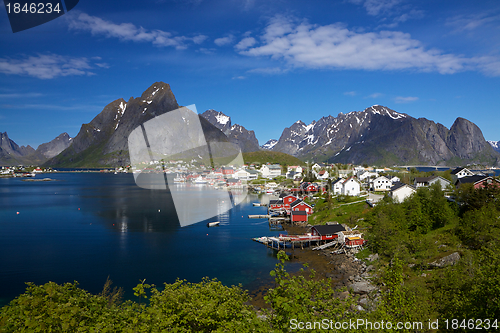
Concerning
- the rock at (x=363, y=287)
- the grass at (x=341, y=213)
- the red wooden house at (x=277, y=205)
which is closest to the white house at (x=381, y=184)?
the grass at (x=341, y=213)

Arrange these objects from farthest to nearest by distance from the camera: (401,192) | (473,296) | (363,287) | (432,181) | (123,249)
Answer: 1. (432,181)
2. (401,192)
3. (123,249)
4. (363,287)
5. (473,296)

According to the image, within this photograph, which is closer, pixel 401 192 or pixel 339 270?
pixel 339 270

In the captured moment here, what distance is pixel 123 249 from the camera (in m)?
36.0

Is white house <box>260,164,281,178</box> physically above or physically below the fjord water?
above

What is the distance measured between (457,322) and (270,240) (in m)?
29.2

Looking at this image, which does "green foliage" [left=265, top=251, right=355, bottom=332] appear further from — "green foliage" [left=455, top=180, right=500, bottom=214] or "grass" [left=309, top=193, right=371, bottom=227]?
"grass" [left=309, top=193, right=371, bottom=227]

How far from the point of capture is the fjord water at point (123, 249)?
90.0ft

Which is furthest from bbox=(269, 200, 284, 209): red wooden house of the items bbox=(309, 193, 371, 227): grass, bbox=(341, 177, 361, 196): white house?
bbox=(341, 177, 361, 196): white house

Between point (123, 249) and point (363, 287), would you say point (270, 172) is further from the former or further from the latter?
point (363, 287)

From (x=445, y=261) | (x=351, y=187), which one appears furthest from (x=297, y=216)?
(x=445, y=261)

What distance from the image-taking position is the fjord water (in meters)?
27.4

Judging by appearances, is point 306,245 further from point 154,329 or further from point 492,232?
point 154,329

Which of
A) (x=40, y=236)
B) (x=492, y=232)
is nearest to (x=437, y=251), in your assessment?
(x=492, y=232)

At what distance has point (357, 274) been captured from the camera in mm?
27344
